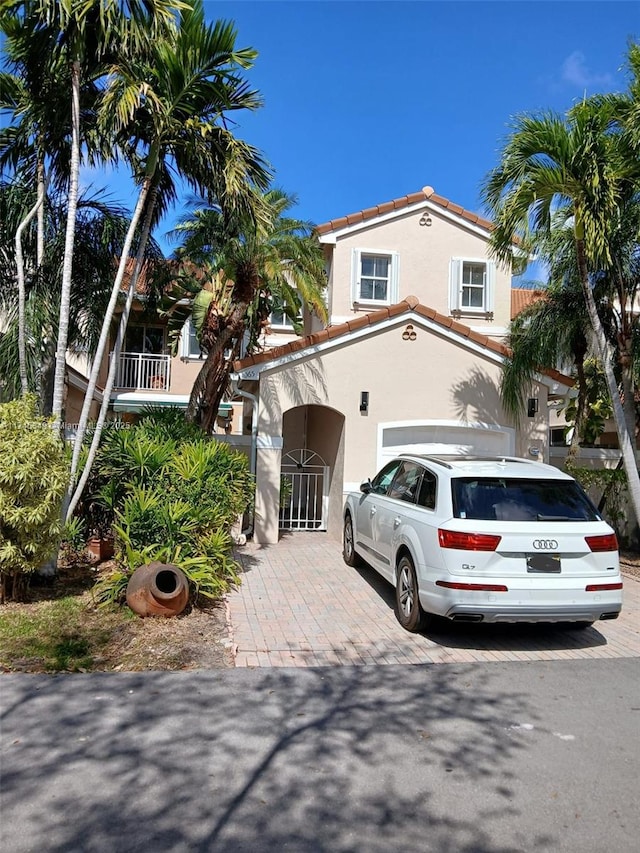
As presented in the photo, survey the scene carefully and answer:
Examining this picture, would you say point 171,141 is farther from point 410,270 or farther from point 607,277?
point 410,270

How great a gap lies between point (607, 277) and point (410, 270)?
6.52 metres

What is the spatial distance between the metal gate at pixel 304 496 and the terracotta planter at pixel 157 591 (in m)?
6.21

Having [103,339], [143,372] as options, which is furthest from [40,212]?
[143,372]

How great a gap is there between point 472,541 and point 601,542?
4.23 ft

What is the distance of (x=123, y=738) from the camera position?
4.18 meters

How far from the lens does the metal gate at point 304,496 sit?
44.0ft

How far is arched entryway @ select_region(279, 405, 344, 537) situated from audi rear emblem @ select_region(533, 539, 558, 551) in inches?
251

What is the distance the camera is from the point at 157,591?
6.69 m

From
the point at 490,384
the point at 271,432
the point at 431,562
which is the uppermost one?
the point at 490,384

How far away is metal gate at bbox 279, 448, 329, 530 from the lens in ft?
44.0

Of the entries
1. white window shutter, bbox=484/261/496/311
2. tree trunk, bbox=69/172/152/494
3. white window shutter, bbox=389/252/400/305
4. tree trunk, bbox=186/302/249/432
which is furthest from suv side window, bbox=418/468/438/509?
white window shutter, bbox=484/261/496/311

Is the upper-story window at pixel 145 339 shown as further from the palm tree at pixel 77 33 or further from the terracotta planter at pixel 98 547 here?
the palm tree at pixel 77 33

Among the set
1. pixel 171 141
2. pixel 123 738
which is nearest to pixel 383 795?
pixel 123 738

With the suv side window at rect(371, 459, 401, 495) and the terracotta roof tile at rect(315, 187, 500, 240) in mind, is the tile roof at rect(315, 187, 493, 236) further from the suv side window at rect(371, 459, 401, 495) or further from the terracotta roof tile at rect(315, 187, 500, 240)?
the suv side window at rect(371, 459, 401, 495)
